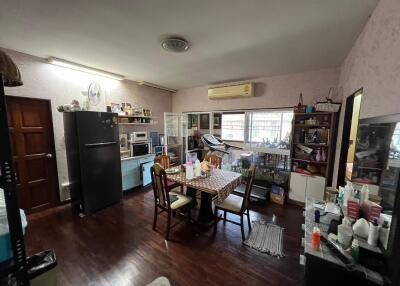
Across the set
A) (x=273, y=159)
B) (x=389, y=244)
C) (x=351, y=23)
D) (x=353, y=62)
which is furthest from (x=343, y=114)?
(x=389, y=244)

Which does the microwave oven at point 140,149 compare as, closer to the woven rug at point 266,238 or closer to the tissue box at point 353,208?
the woven rug at point 266,238

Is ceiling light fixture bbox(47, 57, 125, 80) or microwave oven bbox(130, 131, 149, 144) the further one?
microwave oven bbox(130, 131, 149, 144)

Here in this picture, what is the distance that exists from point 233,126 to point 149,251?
3141mm

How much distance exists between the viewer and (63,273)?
5.70 ft

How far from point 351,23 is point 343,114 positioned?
4.19 ft

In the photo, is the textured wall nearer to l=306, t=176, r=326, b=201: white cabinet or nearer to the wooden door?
l=306, t=176, r=326, b=201: white cabinet

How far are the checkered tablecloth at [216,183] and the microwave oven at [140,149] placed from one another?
4.92ft

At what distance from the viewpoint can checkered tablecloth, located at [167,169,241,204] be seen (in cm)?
212

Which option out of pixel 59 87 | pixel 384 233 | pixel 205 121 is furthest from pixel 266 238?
pixel 59 87

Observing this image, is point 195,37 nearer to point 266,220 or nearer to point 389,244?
point 389,244

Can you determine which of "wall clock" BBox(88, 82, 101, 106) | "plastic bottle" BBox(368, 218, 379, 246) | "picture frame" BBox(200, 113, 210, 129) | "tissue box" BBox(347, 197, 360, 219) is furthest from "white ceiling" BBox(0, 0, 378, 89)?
"picture frame" BBox(200, 113, 210, 129)

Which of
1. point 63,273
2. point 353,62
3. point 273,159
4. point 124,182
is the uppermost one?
point 353,62

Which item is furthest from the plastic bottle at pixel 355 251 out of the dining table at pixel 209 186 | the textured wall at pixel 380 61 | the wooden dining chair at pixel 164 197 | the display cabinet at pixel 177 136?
the display cabinet at pixel 177 136

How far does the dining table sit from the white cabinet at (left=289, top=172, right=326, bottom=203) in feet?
4.30
